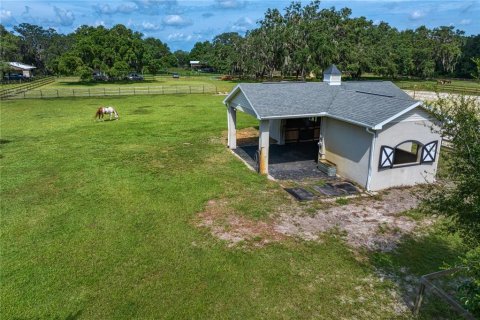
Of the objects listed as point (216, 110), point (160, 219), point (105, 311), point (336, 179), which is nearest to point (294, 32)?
point (216, 110)

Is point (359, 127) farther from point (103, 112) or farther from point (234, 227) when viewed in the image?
point (103, 112)

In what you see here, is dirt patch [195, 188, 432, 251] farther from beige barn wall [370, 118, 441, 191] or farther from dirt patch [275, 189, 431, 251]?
beige barn wall [370, 118, 441, 191]

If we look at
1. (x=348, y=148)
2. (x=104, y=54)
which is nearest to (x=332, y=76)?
(x=348, y=148)

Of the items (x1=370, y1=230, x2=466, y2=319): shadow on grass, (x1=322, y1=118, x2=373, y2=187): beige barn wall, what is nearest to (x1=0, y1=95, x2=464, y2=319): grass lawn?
(x1=370, y1=230, x2=466, y2=319): shadow on grass

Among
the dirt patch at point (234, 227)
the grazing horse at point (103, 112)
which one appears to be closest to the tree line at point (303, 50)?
the grazing horse at point (103, 112)

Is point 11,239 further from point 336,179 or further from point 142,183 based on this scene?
point 336,179
